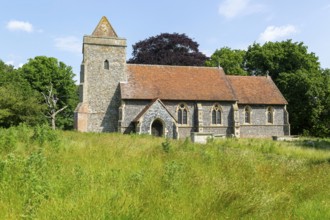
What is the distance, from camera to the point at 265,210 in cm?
532

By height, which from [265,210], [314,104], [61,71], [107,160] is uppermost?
[61,71]

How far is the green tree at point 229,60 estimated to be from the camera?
1868 inches

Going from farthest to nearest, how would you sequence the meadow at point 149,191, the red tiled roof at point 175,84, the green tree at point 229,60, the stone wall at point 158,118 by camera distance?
the green tree at point 229,60 → the red tiled roof at point 175,84 → the stone wall at point 158,118 → the meadow at point 149,191

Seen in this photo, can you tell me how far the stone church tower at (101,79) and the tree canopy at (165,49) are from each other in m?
16.0

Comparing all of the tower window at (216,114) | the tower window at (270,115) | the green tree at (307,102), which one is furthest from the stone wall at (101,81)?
the green tree at (307,102)

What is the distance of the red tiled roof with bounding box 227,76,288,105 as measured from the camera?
3456 cm

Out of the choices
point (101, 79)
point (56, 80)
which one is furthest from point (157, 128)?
point (56, 80)

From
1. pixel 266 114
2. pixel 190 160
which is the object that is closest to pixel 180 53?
pixel 266 114

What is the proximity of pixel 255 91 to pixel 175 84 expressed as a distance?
9.33 metres

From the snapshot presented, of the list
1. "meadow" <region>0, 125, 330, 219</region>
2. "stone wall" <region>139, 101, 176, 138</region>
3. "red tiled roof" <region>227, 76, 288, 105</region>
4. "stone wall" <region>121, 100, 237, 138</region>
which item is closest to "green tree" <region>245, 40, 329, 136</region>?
"red tiled roof" <region>227, 76, 288, 105</region>

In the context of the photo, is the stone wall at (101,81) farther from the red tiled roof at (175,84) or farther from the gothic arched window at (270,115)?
the gothic arched window at (270,115)

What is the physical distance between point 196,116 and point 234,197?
88.3 ft

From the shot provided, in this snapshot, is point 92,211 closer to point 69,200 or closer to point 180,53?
point 69,200

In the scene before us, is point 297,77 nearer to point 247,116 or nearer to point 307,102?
point 307,102
